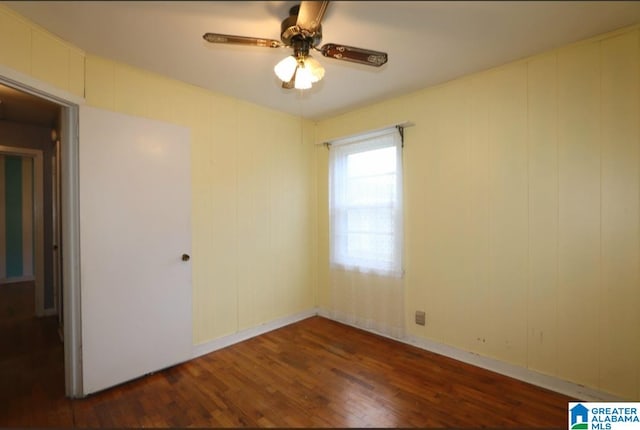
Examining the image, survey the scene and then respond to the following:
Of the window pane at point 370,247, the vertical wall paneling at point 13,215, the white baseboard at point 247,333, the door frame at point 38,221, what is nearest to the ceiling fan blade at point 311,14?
the window pane at point 370,247

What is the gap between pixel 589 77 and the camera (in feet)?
6.51

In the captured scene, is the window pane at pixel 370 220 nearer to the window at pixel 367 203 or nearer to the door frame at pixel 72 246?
the window at pixel 367 203

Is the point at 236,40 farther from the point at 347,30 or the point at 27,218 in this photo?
the point at 27,218

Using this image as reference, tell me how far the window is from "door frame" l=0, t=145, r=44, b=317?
3.64 meters

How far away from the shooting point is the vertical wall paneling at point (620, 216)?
1842 millimetres

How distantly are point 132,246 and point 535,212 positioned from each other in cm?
315

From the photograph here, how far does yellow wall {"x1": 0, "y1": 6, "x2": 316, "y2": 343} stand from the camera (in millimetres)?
2043

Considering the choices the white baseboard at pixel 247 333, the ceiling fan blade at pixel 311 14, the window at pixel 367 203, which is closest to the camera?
the ceiling fan blade at pixel 311 14

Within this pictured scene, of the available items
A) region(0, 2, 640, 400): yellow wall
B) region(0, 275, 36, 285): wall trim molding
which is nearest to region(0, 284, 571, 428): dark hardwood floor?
region(0, 2, 640, 400): yellow wall

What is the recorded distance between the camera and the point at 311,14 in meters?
1.47

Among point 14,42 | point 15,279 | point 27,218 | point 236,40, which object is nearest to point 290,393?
point 236,40

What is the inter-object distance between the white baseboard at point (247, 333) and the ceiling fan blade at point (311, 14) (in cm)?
273

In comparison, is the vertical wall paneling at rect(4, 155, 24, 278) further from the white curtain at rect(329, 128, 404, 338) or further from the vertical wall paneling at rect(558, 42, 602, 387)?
the vertical wall paneling at rect(558, 42, 602, 387)

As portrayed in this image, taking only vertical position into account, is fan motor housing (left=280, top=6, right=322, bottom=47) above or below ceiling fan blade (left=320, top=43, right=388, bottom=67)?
above
